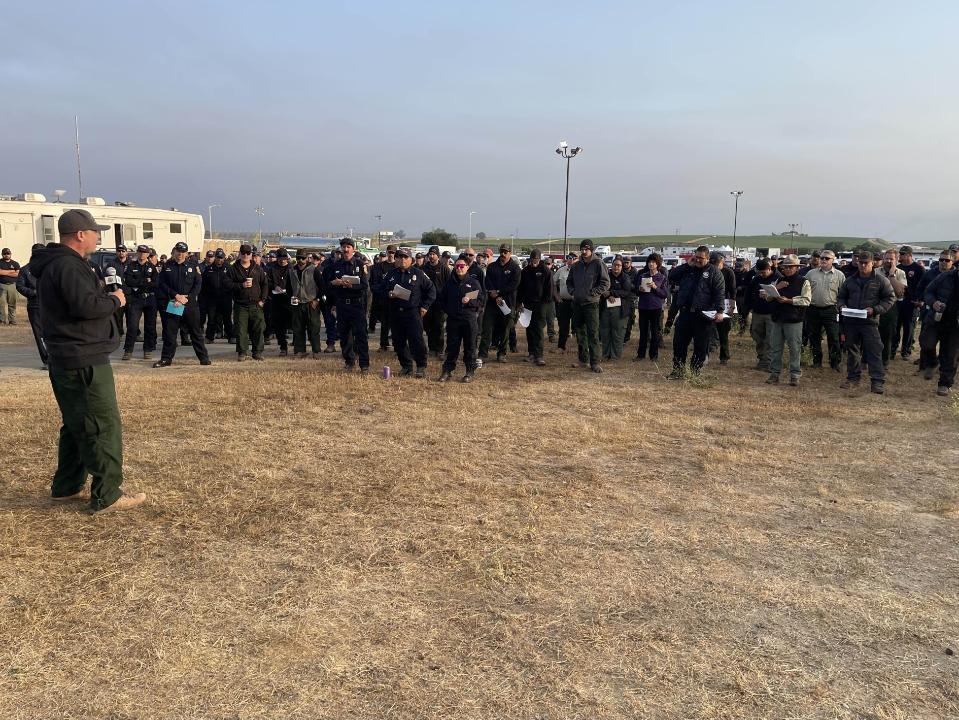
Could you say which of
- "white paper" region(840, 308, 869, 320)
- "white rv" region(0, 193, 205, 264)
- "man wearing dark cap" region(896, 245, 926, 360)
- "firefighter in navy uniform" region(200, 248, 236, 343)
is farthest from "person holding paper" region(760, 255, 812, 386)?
"white rv" region(0, 193, 205, 264)

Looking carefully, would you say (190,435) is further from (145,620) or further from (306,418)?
(145,620)

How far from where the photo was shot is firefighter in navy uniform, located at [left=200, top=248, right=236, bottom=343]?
1255 cm

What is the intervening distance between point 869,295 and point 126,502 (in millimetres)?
8990

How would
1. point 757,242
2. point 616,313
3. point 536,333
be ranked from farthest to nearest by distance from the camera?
point 757,242, point 616,313, point 536,333

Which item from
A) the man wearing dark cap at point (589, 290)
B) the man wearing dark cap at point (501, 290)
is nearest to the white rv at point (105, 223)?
the man wearing dark cap at point (501, 290)

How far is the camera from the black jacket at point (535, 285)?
11.2 meters

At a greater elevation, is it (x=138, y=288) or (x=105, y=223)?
(x=105, y=223)

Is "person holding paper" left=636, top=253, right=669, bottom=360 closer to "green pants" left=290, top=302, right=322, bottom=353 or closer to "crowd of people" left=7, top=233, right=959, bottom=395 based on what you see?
"crowd of people" left=7, top=233, right=959, bottom=395

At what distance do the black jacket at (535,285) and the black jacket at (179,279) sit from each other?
5232mm

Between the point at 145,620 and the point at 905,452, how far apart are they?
6.39m

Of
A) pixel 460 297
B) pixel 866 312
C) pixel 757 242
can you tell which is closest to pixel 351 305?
pixel 460 297

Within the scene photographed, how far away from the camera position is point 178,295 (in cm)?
1020

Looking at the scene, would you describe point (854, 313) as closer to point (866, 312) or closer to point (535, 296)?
point (866, 312)

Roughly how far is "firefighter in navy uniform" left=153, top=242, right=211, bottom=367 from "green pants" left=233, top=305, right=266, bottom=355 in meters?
0.71
